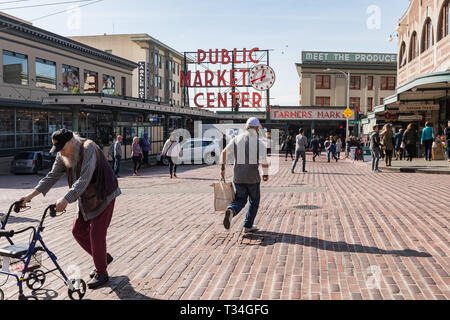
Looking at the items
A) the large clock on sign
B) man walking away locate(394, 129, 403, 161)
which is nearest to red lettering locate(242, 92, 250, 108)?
the large clock on sign

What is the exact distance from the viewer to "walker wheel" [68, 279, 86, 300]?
429 cm

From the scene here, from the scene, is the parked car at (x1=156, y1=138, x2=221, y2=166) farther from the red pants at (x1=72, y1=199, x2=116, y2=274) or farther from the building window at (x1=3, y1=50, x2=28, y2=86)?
the red pants at (x1=72, y1=199, x2=116, y2=274)

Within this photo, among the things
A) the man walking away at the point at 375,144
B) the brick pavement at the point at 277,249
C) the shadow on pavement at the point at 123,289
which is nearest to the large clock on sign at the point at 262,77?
the man walking away at the point at 375,144

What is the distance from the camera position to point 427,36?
1096 inches

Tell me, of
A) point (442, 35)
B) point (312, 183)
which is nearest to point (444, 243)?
point (312, 183)

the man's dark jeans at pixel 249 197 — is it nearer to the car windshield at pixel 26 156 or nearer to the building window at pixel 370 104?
the car windshield at pixel 26 156

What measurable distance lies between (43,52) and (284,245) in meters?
24.9

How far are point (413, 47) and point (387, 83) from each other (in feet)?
97.7

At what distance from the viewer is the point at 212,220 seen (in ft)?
27.1

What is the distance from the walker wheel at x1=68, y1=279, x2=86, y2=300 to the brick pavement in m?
0.16

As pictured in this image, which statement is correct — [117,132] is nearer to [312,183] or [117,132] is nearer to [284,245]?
[312,183]

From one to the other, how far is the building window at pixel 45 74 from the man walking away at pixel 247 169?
22731mm

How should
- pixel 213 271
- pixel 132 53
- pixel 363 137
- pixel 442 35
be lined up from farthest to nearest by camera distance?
1. pixel 132 53
2. pixel 363 137
3. pixel 442 35
4. pixel 213 271

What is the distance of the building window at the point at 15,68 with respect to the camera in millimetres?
23438
